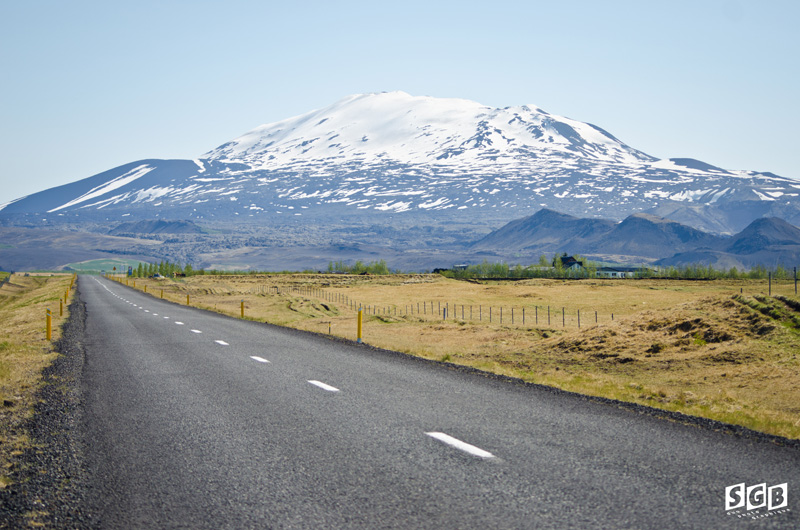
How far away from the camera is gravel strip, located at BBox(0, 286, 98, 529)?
662cm

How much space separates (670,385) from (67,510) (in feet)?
56.8

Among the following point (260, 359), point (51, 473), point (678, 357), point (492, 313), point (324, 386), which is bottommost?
point (492, 313)

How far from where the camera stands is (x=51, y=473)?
316 inches

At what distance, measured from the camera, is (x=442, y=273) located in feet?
572

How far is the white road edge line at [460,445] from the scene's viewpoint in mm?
8273

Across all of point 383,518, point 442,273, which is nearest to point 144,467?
point 383,518

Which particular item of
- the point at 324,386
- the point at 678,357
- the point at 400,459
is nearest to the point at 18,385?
the point at 324,386

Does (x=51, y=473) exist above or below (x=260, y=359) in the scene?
above

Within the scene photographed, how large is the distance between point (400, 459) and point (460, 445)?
35.8 inches

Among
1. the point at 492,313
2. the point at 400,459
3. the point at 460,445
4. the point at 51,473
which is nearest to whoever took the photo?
the point at 51,473

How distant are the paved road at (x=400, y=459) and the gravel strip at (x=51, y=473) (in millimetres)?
219

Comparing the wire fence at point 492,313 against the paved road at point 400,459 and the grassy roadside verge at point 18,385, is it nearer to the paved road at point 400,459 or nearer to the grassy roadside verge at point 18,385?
the grassy roadside verge at point 18,385

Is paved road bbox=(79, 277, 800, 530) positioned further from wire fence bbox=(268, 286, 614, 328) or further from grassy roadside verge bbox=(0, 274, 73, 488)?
wire fence bbox=(268, 286, 614, 328)

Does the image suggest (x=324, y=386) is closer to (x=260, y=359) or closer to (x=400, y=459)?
(x=260, y=359)
